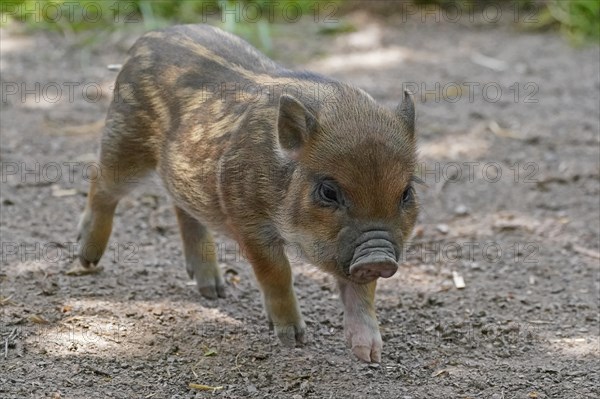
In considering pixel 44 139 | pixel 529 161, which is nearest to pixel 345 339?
pixel 529 161

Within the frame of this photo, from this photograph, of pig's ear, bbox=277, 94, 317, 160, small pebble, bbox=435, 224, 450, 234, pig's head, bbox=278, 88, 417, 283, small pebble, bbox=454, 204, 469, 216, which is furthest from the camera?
small pebble, bbox=454, 204, 469, 216

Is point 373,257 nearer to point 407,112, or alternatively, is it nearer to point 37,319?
point 407,112

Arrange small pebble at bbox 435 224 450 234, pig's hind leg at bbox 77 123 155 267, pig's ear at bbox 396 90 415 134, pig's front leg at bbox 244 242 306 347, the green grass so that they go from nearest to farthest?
pig's ear at bbox 396 90 415 134 → pig's front leg at bbox 244 242 306 347 → pig's hind leg at bbox 77 123 155 267 → small pebble at bbox 435 224 450 234 → the green grass

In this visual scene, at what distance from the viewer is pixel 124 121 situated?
5688 millimetres

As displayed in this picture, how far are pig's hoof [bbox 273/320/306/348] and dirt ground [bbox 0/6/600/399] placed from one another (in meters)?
0.08

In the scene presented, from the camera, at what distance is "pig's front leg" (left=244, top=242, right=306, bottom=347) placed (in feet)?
16.2

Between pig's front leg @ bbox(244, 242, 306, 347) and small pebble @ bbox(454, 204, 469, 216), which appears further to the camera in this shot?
small pebble @ bbox(454, 204, 469, 216)

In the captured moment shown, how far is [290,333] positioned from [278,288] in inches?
9.1

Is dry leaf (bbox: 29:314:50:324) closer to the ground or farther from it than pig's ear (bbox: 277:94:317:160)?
closer to the ground

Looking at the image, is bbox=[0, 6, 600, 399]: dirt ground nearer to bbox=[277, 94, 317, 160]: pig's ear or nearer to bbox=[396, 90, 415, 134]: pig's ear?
bbox=[277, 94, 317, 160]: pig's ear

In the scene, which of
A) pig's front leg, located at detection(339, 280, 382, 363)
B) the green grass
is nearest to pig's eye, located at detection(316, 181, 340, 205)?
pig's front leg, located at detection(339, 280, 382, 363)

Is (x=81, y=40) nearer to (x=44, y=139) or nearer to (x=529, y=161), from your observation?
(x=44, y=139)

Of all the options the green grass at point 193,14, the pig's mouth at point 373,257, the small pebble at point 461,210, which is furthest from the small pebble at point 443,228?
the green grass at point 193,14

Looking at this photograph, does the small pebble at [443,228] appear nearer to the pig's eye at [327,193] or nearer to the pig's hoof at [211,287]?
the pig's hoof at [211,287]
